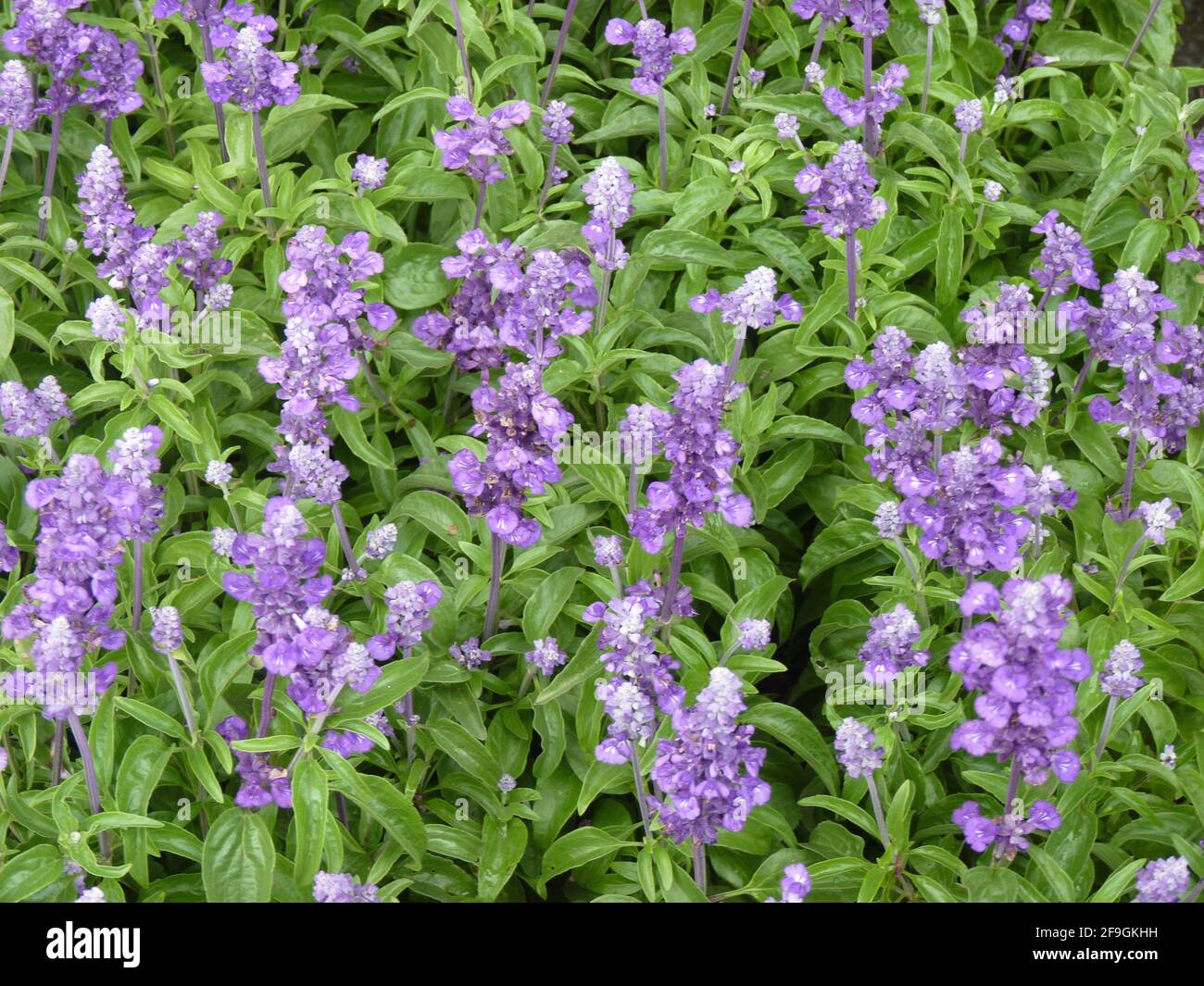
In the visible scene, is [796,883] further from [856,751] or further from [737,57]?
[737,57]

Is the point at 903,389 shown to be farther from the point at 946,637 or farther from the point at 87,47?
the point at 87,47

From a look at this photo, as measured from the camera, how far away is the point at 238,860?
3318 millimetres

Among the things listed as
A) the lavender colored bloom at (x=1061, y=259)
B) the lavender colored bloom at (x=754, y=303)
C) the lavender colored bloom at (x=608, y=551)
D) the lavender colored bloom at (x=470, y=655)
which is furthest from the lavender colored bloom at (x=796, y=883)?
the lavender colored bloom at (x=1061, y=259)

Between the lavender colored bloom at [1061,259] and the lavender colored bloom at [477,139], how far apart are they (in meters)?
1.63

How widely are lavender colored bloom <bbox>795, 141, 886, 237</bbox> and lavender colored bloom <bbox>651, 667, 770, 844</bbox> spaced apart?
168 cm

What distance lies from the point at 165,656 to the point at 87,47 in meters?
1.99

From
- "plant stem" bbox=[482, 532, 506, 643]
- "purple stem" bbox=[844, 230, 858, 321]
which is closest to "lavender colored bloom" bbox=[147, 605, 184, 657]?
"plant stem" bbox=[482, 532, 506, 643]

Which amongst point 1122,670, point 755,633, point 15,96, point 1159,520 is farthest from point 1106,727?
point 15,96

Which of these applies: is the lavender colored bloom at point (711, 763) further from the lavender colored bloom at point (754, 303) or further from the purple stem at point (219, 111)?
the purple stem at point (219, 111)

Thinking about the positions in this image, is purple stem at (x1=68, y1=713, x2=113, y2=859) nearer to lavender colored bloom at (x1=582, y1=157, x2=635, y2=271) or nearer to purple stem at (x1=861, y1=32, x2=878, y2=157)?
lavender colored bloom at (x1=582, y1=157, x2=635, y2=271)

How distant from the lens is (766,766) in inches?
154

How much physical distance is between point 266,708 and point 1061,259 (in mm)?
2639

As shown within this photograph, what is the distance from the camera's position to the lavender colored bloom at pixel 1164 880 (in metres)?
3.02

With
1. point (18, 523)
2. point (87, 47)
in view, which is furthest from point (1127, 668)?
point (87, 47)
